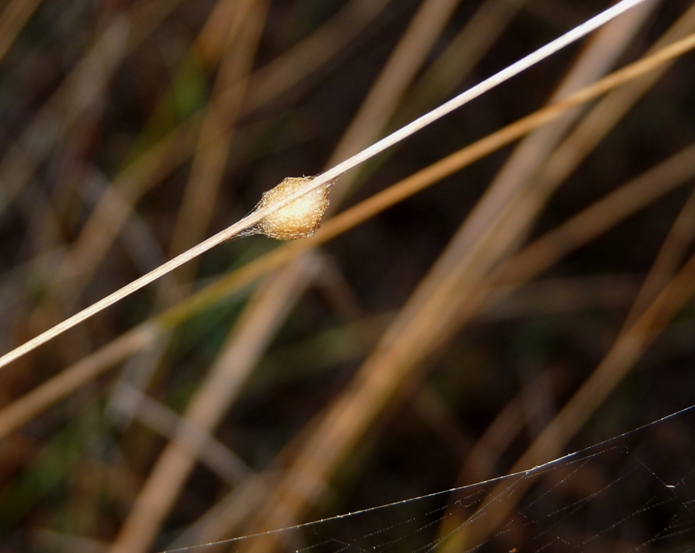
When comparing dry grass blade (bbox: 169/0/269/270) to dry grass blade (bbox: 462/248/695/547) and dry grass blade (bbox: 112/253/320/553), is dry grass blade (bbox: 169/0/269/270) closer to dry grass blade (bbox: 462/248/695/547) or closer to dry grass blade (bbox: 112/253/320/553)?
dry grass blade (bbox: 112/253/320/553)

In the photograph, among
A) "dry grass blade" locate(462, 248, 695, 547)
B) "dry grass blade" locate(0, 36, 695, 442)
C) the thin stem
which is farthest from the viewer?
"dry grass blade" locate(462, 248, 695, 547)

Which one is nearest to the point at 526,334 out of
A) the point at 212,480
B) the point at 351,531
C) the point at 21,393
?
the point at 351,531

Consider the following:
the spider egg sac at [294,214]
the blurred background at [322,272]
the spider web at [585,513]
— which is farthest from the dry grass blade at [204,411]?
the spider egg sac at [294,214]

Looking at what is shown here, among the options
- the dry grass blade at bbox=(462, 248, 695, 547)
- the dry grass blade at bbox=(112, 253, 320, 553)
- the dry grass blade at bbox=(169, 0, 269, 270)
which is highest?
the dry grass blade at bbox=(169, 0, 269, 270)

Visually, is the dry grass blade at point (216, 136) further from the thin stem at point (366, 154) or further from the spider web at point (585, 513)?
the thin stem at point (366, 154)

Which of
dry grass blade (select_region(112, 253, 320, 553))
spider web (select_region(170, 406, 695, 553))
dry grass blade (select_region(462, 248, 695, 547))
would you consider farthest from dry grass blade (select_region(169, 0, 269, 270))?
dry grass blade (select_region(462, 248, 695, 547))

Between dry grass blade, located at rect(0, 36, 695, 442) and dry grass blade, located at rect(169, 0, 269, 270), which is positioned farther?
dry grass blade, located at rect(169, 0, 269, 270)

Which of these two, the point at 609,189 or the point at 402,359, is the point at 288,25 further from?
the point at 402,359

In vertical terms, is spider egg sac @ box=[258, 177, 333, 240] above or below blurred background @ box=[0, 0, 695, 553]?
below
